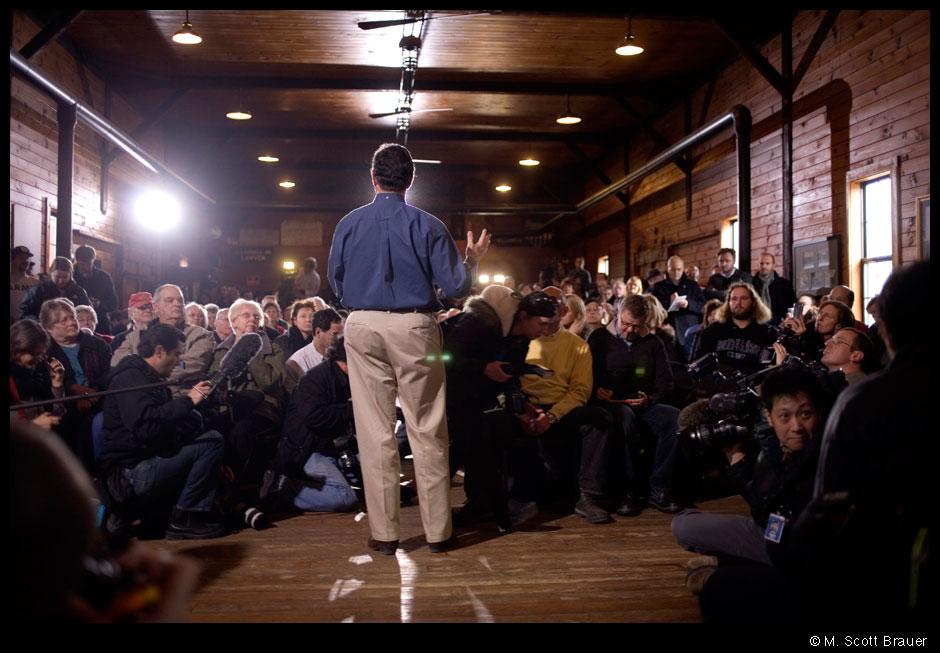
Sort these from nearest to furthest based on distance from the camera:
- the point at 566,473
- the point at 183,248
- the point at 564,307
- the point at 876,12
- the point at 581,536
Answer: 1. the point at 581,536
2. the point at 566,473
3. the point at 564,307
4. the point at 876,12
5. the point at 183,248

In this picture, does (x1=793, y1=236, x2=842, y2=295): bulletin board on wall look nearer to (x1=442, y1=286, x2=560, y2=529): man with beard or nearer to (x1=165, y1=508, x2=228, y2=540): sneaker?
(x1=442, y1=286, x2=560, y2=529): man with beard

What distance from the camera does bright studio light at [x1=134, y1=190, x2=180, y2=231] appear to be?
12.2m

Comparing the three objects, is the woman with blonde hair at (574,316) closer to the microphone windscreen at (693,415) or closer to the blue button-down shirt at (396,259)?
the microphone windscreen at (693,415)

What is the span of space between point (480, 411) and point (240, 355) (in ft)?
4.66

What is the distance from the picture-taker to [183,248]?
16625 mm

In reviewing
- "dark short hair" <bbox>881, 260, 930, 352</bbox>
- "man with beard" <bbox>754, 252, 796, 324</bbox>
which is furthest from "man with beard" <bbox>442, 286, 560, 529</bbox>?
"man with beard" <bbox>754, 252, 796, 324</bbox>

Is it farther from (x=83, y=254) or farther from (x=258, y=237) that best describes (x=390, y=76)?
(x=258, y=237)

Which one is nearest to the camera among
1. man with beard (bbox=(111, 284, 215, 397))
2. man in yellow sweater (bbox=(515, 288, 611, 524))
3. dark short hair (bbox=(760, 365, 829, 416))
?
dark short hair (bbox=(760, 365, 829, 416))

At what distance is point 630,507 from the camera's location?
13.1 feet

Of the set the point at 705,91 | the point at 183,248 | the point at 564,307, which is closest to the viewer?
the point at 564,307

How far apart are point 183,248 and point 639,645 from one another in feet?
54.1

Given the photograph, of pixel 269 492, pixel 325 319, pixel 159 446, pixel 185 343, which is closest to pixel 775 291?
pixel 325 319

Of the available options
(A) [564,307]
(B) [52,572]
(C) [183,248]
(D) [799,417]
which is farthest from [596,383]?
(C) [183,248]

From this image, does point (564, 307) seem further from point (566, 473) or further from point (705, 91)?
point (705, 91)
